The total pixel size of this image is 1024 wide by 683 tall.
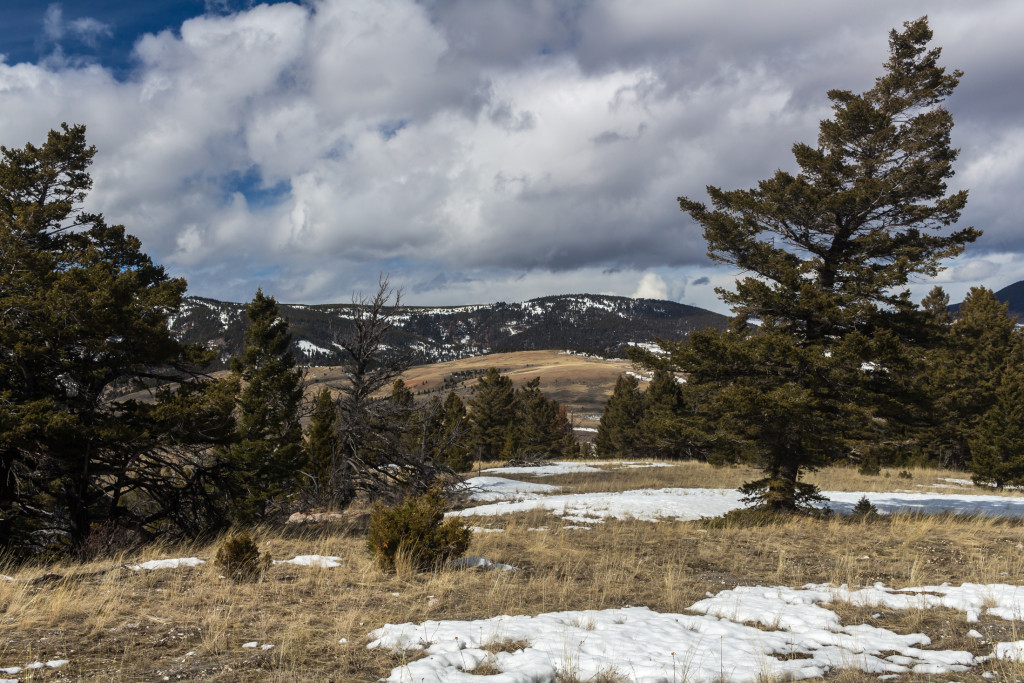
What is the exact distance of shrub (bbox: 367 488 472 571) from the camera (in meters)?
8.30

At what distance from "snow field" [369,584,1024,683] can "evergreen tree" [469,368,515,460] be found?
1713 inches

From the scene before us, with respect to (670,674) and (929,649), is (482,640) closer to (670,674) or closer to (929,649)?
(670,674)

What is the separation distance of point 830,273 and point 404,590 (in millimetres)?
12356

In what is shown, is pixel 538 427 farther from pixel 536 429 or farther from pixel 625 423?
pixel 625 423

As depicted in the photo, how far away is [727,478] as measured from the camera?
27.6 metres

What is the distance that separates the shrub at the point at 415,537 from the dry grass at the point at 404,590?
12.8 inches

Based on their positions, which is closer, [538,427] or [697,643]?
[697,643]

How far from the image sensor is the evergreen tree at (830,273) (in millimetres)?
11977

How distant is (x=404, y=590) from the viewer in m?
7.16

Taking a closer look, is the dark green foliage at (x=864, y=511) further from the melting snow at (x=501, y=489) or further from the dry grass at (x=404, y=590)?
the melting snow at (x=501, y=489)

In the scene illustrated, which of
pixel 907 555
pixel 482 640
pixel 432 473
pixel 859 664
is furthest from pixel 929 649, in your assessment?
pixel 432 473

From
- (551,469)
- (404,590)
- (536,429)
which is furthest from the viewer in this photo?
(536,429)

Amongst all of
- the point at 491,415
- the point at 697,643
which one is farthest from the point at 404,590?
the point at 491,415

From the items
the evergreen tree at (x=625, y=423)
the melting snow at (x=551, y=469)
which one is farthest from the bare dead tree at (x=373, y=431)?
the evergreen tree at (x=625, y=423)
